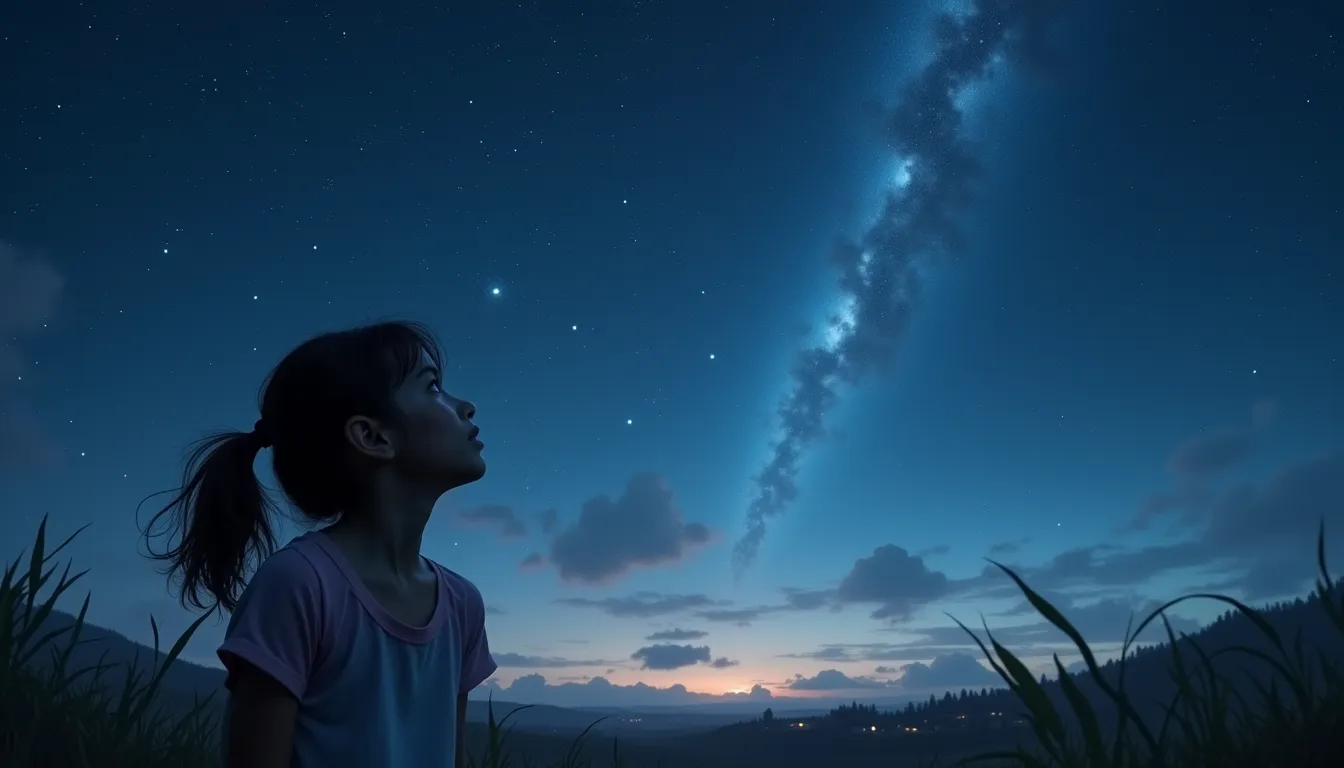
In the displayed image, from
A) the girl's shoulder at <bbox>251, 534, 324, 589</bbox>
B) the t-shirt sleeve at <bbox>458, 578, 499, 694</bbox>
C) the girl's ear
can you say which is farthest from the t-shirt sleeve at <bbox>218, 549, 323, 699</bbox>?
the t-shirt sleeve at <bbox>458, 578, 499, 694</bbox>

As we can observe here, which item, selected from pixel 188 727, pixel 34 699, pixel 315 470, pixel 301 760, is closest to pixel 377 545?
pixel 315 470

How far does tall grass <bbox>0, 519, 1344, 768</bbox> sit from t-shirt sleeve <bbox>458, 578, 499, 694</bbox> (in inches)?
15.3

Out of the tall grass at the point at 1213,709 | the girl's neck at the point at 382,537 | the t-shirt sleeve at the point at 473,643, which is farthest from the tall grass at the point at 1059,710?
Answer: the girl's neck at the point at 382,537

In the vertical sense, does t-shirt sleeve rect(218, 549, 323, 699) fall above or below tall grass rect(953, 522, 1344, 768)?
above

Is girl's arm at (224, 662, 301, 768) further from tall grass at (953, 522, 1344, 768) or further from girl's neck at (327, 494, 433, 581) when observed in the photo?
tall grass at (953, 522, 1344, 768)

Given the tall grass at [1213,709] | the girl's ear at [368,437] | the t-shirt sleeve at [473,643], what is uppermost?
the girl's ear at [368,437]

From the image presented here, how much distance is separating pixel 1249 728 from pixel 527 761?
3066 mm

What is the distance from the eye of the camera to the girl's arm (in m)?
1.98

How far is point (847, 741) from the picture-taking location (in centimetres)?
6225

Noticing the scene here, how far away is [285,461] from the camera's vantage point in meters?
2.68

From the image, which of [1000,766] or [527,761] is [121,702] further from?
[1000,766]

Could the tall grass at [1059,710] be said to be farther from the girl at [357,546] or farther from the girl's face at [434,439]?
the girl's face at [434,439]

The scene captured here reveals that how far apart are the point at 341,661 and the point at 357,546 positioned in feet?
1.23

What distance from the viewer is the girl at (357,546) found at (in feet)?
7.17
